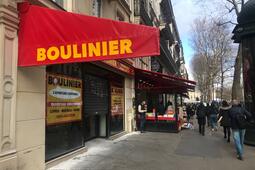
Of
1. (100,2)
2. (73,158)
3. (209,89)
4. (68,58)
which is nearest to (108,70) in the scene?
(100,2)

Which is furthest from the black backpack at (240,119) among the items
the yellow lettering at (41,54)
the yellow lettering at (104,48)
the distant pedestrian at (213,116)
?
the distant pedestrian at (213,116)

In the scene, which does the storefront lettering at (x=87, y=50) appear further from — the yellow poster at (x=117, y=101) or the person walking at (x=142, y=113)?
the person walking at (x=142, y=113)

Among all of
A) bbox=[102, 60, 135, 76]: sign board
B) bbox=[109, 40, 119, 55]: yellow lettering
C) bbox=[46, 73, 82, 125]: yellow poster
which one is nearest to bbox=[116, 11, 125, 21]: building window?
bbox=[102, 60, 135, 76]: sign board

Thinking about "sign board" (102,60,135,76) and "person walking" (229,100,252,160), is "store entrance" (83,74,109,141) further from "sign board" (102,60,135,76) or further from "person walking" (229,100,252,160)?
"person walking" (229,100,252,160)

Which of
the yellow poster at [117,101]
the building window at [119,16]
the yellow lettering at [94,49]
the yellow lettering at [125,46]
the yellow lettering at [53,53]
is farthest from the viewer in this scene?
the building window at [119,16]

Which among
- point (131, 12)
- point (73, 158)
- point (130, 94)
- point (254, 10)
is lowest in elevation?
point (73, 158)

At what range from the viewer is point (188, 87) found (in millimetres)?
18906

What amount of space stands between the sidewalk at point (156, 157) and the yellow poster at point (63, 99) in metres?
1.16

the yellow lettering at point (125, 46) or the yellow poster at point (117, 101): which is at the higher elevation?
the yellow lettering at point (125, 46)

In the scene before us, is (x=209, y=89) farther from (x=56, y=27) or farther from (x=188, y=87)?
(x=56, y=27)

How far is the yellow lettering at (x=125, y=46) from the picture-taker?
7245 mm

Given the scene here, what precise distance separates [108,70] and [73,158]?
5.13 m

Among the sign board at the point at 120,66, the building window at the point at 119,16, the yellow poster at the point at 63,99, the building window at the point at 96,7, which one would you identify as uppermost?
the building window at the point at 119,16

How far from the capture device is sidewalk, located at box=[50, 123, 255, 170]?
9414 mm
